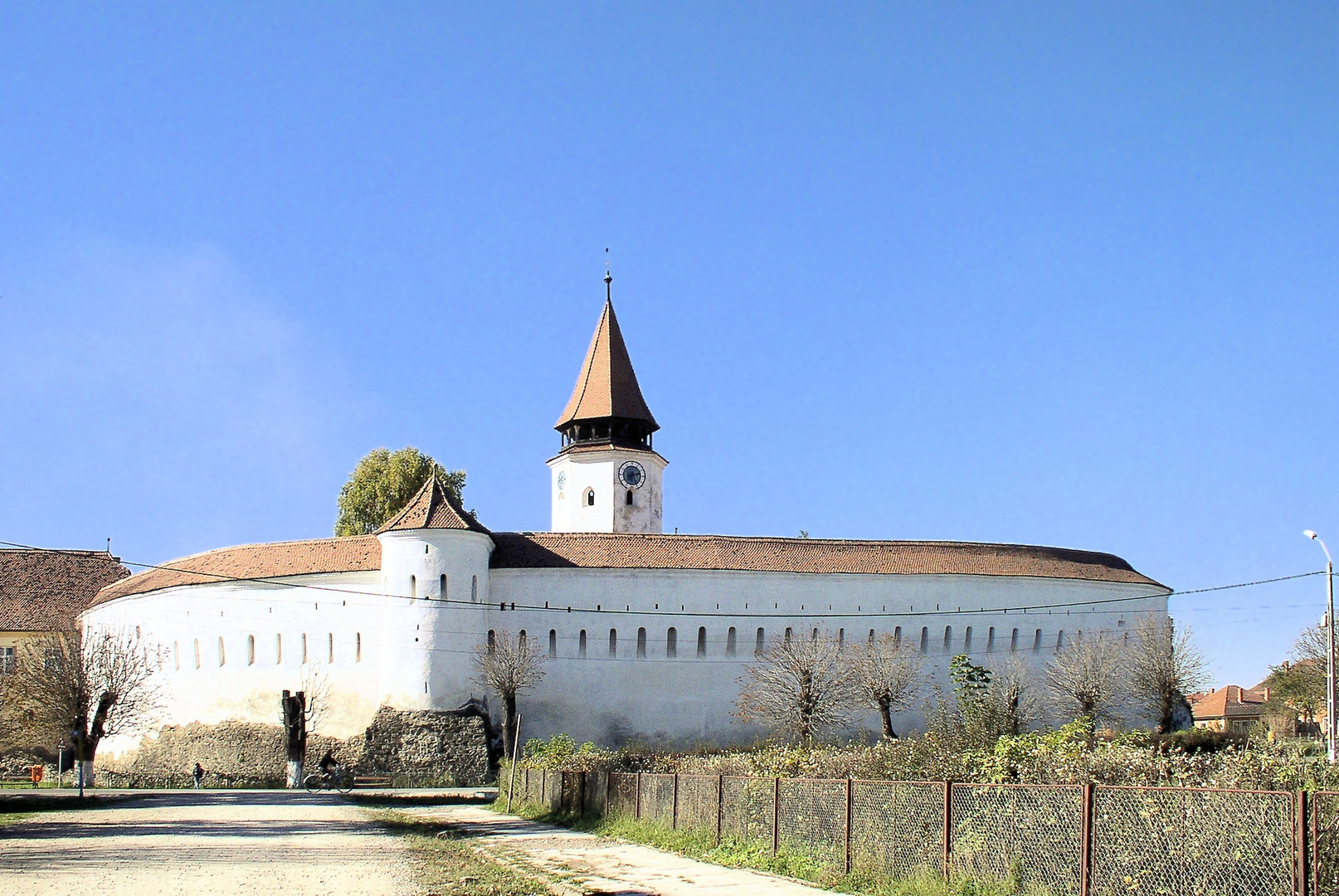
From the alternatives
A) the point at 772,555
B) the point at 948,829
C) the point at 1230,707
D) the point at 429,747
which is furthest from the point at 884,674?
the point at 1230,707

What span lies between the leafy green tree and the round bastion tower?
2072 centimetres

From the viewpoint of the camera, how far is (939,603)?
52.4m

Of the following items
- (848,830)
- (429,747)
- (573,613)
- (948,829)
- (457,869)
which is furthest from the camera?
(573,613)

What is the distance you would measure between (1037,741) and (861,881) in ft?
11.6

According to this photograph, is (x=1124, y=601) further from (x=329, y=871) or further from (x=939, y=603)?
(x=329, y=871)

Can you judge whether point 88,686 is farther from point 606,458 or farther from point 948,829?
point 948,829

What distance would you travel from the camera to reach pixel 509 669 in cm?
4738

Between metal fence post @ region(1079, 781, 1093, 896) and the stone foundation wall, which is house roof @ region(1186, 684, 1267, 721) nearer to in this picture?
the stone foundation wall

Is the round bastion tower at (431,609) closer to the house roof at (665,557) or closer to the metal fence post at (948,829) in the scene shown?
the house roof at (665,557)

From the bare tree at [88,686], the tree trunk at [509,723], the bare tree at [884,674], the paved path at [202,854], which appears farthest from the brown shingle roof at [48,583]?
the bare tree at [884,674]

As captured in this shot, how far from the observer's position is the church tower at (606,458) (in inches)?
2601

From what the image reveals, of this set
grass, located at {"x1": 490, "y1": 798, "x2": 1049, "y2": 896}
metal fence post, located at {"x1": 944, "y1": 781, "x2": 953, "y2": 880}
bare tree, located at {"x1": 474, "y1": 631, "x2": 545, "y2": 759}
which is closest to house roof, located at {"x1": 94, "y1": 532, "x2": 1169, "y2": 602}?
bare tree, located at {"x1": 474, "y1": 631, "x2": 545, "y2": 759}

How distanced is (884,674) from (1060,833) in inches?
1429

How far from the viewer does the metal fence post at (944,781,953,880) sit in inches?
569
